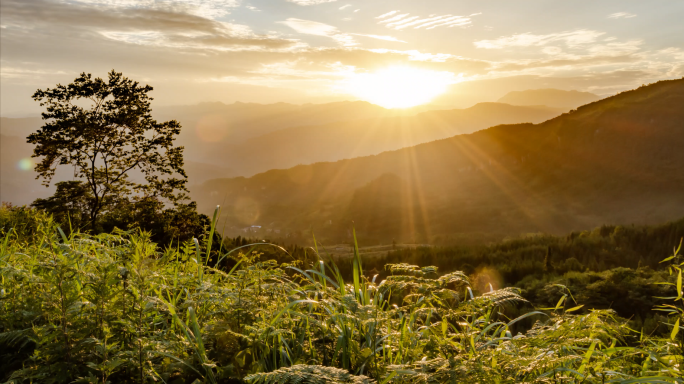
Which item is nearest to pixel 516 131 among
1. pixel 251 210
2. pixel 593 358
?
pixel 251 210

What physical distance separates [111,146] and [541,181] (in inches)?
4380

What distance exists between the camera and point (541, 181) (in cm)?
11156

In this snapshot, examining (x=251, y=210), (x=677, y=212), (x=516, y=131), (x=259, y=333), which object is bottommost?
(x=251, y=210)

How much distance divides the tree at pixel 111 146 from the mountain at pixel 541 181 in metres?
80.9

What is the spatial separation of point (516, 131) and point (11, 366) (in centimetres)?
14202

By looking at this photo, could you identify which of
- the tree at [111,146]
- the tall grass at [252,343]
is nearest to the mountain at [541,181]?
the tree at [111,146]

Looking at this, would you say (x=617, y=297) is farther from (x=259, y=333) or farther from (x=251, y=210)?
(x=251, y=210)

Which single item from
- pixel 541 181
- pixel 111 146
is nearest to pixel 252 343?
pixel 111 146

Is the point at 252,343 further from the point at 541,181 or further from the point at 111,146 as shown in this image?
the point at 541,181

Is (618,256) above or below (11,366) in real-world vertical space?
below

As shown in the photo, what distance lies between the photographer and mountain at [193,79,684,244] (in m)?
95.7

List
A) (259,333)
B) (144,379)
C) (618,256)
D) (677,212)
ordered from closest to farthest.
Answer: (144,379) < (259,333) < (618,256) < (677,212)

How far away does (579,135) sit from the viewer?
11262 centimetres

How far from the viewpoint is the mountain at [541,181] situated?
95.7 meters
